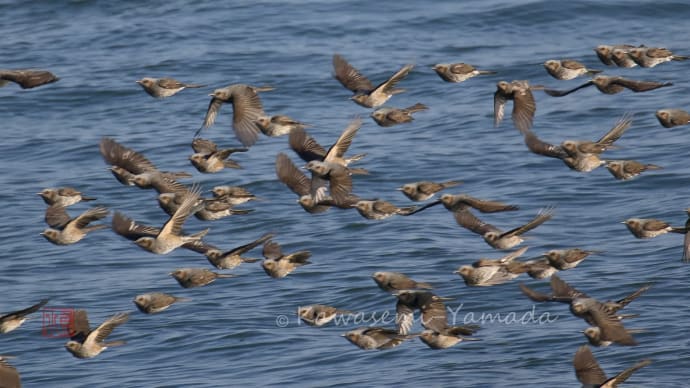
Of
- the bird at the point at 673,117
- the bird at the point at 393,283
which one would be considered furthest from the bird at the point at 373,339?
the bird at the point at 673,117

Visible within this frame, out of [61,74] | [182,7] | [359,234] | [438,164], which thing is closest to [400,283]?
[359,234]

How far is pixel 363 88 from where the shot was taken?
2244 centimetres

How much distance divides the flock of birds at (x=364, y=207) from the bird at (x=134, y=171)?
0.07 feet

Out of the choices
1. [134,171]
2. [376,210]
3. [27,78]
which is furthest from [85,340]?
[376,210]

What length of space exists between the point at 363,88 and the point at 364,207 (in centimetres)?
242

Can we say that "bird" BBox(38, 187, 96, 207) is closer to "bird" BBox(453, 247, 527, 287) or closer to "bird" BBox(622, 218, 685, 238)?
"bird" BBox(453, 247, 527, 287)

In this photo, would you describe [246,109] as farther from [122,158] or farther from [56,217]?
[56,217]

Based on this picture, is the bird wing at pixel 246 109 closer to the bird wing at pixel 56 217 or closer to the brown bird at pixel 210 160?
the brown bird at pixel 210 160

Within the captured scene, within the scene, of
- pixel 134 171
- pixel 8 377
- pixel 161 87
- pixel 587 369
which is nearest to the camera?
pixel 587 369

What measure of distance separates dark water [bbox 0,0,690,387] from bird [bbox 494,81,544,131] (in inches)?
169

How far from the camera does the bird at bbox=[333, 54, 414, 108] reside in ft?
70.6

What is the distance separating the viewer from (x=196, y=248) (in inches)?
827

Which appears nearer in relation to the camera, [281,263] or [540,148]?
[540,148]

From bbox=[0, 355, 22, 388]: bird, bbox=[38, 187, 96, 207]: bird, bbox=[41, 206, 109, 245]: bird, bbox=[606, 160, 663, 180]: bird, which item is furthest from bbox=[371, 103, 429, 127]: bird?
bbox=[0, 355, 22, 388]: bird
